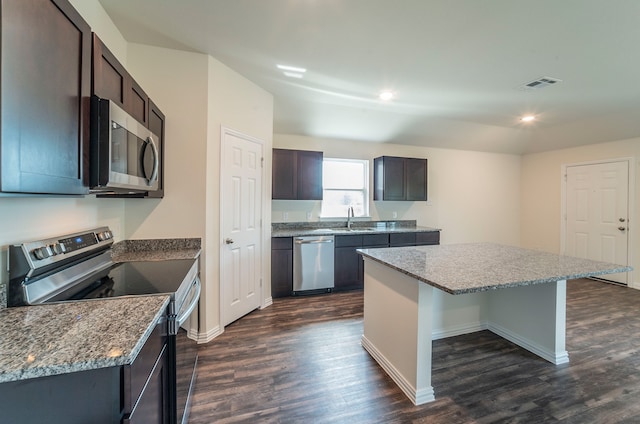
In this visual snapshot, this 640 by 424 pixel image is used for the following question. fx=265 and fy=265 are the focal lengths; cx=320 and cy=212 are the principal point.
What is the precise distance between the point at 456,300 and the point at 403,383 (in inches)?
44.3

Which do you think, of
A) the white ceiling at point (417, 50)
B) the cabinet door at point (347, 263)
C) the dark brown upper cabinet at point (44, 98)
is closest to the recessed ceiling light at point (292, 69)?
the white ceiling at point (417, 50)

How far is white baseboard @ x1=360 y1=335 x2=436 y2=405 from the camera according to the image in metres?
1.78

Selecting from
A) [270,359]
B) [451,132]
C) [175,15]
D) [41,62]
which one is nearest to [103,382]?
[41,62]

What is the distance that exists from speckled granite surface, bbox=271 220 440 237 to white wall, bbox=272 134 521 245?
14 cm

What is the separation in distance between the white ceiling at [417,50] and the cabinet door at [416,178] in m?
0.88

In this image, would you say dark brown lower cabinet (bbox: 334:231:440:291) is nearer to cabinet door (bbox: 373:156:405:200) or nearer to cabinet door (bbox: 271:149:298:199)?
cabinet door (bbox: 373:156:405:200)

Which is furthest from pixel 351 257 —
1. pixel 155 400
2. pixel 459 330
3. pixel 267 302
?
pixel 155 400

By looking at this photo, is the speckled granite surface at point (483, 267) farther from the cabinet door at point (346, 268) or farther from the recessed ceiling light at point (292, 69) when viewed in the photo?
the recessed ceiling light at point (292, 69)

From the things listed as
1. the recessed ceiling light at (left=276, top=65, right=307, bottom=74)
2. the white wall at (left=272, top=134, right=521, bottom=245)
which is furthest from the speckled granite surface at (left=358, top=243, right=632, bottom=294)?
the white wall at (left=272, top=134, right=521, bottom=245)

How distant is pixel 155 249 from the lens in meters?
2.39

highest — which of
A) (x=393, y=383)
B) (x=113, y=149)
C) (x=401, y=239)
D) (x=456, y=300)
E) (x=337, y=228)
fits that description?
(x=113, y=149)

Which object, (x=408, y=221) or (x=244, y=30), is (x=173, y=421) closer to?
(x=244, y=30)

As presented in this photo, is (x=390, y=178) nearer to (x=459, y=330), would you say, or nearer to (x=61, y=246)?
(x=459, y=330)

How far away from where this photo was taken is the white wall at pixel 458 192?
4828 millimetres
